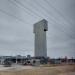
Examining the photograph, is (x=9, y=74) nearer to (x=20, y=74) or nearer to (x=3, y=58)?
(x=20, y=74)

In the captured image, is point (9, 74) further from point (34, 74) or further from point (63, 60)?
point (63, 60)

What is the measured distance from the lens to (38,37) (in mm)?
45844

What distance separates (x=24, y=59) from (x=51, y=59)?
9.68m

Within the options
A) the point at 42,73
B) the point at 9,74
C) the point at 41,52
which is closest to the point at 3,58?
the point at 42,73

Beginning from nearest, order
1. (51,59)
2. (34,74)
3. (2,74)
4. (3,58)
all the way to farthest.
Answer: (2,74) → (34,74) → (3,58) → (51,59)

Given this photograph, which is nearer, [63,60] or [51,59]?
[51,59]

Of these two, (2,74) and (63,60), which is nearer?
(2,74)

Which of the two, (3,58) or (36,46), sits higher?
(36,46)

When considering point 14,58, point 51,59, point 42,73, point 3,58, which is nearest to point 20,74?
point 42,73

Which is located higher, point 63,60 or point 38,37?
point 38,37

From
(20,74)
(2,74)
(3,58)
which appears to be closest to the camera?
(2,74)

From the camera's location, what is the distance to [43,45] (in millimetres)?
44125

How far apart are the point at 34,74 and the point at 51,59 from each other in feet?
85.8

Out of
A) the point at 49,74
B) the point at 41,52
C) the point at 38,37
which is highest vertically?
the point at 38,37
